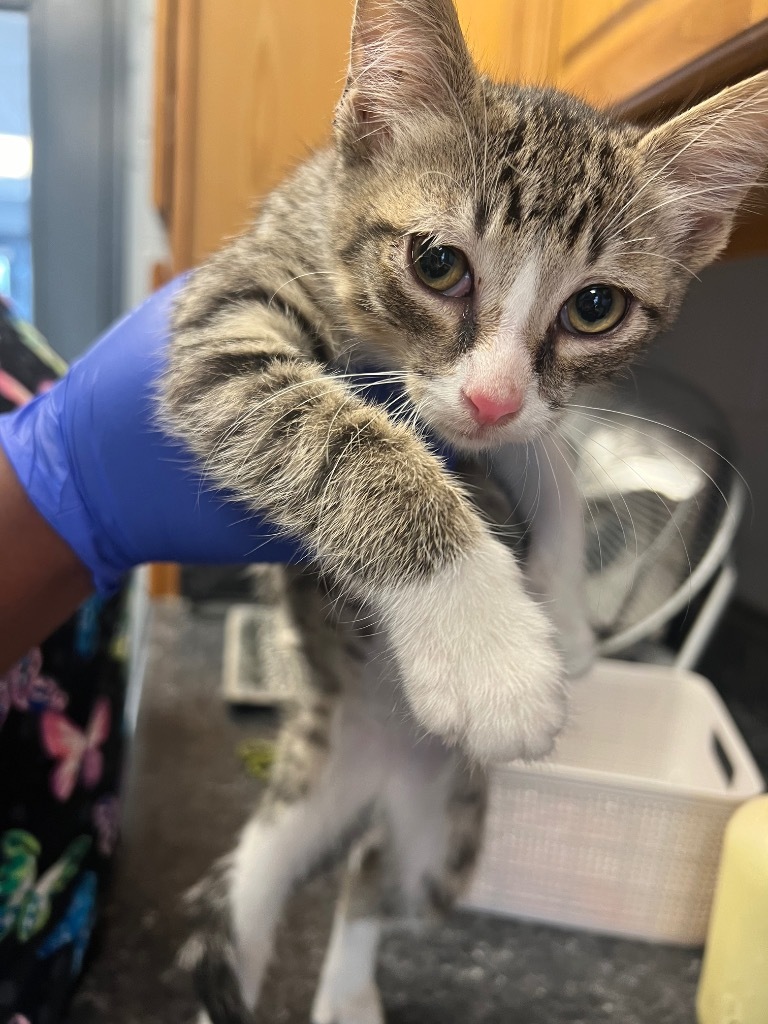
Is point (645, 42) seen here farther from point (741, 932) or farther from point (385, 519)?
point (741, 932)

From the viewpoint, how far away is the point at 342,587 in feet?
2.16

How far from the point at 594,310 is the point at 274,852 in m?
0.66

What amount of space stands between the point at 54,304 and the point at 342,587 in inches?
68.5

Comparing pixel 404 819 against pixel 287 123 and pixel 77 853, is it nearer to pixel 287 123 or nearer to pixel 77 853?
pixel 77 853

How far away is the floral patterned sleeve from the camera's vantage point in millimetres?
762

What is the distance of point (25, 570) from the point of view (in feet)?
2.53

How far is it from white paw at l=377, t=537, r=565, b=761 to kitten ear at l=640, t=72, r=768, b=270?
1.34 ft

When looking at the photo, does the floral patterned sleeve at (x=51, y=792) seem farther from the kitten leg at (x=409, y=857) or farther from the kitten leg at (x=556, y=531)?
the kitten leg at (x=556, y=531)

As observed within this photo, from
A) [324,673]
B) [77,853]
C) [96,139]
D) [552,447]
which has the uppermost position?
[96,139]

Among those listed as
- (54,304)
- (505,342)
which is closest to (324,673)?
(505,342)

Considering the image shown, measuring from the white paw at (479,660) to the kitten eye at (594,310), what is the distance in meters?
0.23

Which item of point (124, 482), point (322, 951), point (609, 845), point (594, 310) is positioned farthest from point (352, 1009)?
point (594, 310)

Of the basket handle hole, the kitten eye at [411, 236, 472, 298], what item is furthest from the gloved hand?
the basket handle hole

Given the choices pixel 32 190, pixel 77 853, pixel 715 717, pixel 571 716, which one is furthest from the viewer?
pixel 32 190
